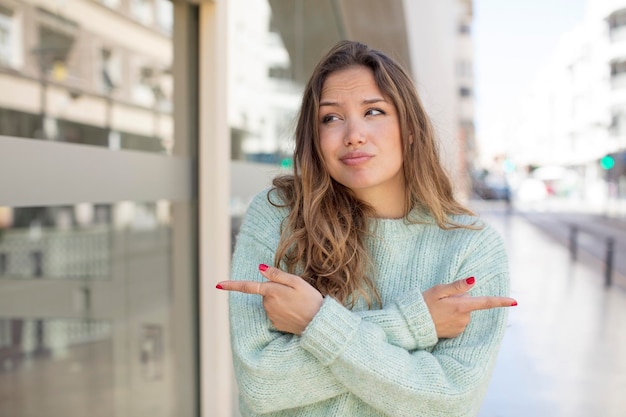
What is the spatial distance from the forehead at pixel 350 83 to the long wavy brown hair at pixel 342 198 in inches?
0.5

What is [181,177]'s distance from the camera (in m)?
3.17

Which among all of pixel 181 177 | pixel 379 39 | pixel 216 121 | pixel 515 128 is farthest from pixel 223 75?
pixel 515 128

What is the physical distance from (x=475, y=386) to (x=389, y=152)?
607 millimetres

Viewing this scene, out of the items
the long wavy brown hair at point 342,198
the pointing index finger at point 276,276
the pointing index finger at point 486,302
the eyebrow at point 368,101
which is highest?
the eyebrow at point 368,101

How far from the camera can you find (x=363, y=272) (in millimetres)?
1688

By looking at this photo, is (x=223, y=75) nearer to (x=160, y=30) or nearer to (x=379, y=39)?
(x=160, y=30)

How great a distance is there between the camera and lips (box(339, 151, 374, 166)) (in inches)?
63.8

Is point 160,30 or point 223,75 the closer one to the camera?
point 223,75

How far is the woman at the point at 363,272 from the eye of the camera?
4.87 ft

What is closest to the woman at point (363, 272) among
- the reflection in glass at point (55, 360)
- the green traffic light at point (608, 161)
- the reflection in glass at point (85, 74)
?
the reflection in glass at point (85, 74)

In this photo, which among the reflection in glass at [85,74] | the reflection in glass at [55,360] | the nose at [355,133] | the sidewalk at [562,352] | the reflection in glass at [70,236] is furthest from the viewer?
Answer: the reflection in glass at [70,236]

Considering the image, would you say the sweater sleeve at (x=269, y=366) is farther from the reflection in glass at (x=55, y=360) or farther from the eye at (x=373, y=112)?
the reflection in glass at (x=55, y=360)

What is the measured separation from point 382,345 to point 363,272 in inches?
10.0

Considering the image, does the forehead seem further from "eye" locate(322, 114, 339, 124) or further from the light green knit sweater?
the light green knit sweater
